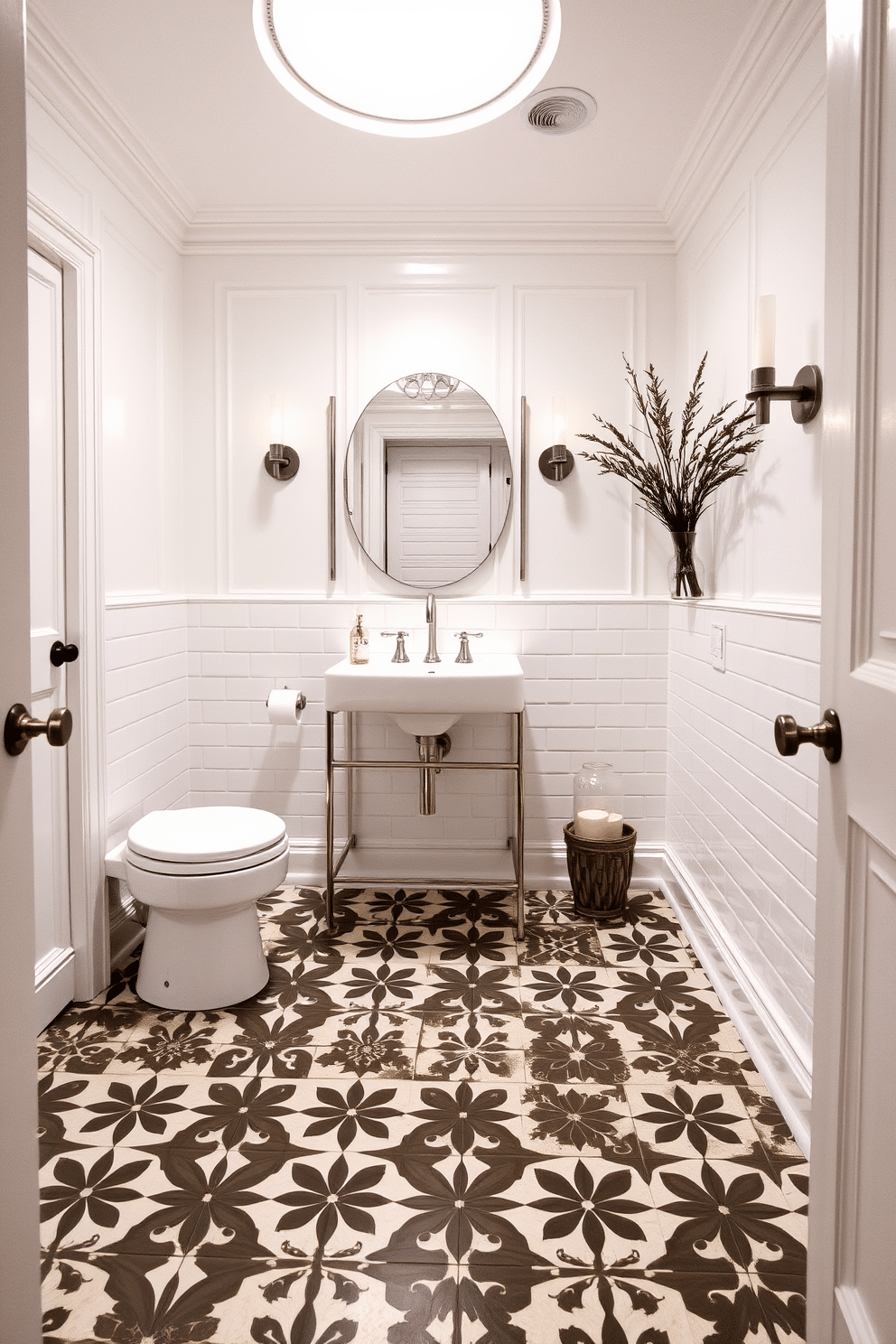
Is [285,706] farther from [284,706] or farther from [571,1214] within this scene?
[571,1214]

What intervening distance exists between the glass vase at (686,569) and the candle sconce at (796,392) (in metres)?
0.80

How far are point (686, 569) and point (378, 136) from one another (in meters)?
1.60

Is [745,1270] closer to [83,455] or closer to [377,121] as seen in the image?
[83,455]

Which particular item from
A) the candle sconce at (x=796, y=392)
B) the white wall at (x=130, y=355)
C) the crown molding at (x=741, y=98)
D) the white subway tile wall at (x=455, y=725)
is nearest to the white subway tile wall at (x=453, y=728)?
the white subway tile wall at (x=455, y=725)

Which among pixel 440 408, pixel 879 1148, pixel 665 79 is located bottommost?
pixel 879 1148

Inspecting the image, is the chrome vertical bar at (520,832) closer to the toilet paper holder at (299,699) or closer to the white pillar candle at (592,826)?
the white pillar candle at (592,826)

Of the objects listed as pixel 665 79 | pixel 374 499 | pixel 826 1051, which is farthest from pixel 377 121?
pixel 826 1051

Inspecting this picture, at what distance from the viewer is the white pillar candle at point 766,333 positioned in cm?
181

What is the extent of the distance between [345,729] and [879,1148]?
2430mm

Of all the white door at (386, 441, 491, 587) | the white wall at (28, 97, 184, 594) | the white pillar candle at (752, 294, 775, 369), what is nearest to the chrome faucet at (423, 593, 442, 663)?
the white door at (386, 441, 491, 587)

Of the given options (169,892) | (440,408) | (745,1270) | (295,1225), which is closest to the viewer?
(745,1270)

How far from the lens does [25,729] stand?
85 cm

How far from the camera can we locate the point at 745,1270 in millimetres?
1318

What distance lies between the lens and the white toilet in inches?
81.7
